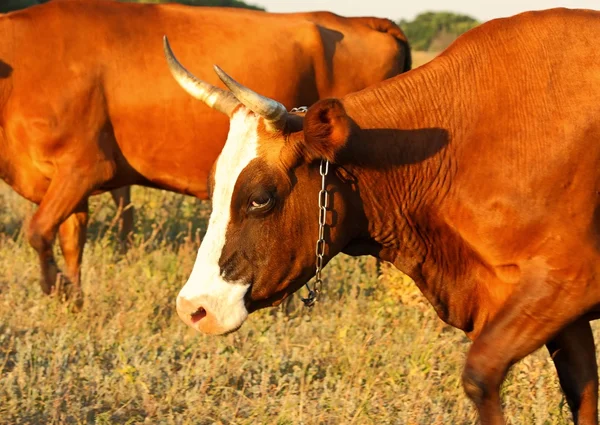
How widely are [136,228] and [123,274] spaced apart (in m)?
1.86

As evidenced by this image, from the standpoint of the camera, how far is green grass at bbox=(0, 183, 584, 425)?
209 inches

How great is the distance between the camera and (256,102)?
4398mm

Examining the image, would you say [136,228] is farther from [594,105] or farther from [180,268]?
[594,105]

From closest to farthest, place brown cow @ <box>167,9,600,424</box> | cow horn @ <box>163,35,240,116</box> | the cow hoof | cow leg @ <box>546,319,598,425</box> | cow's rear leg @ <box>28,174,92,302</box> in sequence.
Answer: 1. brown cow @ <box>167,9,600,424</box>
2. cow horn @ <box>163,35,240,116</box>
3. cow leg @ <box>546,319,598,425</box>
4. the cow hoof
5. cow's rear leg @ <box>28,174,92,302</box>

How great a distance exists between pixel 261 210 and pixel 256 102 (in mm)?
415

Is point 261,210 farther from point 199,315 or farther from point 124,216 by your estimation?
point 124,216

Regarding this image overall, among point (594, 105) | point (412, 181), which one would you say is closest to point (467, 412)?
point (412, 181)

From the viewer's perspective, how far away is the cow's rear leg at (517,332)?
4328 millimetres

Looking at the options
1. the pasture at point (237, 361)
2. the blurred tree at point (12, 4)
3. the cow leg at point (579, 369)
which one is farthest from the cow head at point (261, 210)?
the blurred tree at point (12, 4)

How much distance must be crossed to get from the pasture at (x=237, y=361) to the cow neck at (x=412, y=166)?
34.8 inches

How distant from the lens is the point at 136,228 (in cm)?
958

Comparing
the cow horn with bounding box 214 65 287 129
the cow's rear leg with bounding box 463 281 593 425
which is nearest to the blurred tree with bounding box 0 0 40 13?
the cow horn with bounding box 214 65 287 129

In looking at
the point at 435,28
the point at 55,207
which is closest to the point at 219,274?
the point at 55,207

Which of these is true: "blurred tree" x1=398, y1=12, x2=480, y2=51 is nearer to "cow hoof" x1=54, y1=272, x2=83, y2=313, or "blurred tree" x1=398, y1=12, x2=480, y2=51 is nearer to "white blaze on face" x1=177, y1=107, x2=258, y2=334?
"cow hoof" x1=54, y1=272, x2=83, y2=313
